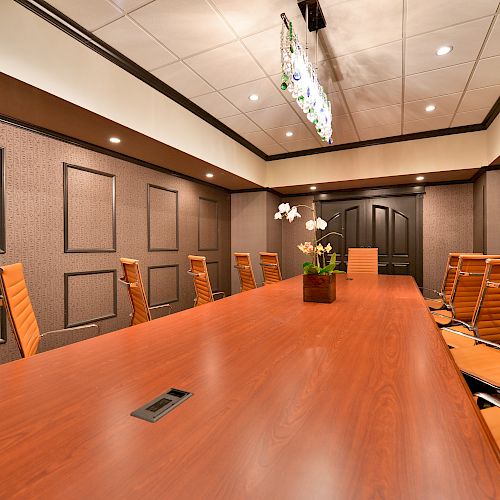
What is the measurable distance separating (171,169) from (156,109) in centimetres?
138

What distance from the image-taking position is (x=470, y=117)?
4137 millimetres

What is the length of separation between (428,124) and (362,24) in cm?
256

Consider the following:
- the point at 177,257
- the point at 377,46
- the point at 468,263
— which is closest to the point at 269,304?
the point at 468,263

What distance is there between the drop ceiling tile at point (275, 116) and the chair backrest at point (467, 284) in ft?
8.41

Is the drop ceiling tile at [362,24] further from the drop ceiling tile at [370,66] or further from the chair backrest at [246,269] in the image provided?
the chair backrest at [246,269]

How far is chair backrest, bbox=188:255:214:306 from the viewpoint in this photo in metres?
2.74

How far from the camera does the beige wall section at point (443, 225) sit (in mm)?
5301

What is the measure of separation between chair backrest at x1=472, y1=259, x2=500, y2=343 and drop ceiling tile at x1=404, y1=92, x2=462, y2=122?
252cm

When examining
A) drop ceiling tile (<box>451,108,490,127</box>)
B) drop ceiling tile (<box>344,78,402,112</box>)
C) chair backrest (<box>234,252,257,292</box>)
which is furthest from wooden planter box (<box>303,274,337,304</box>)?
drop ceiling tile (<box>451,108,490,127</box>)

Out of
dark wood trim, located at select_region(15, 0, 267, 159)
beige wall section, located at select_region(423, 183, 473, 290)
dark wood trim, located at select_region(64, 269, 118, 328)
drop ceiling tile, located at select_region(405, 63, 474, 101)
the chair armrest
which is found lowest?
the chair armrest

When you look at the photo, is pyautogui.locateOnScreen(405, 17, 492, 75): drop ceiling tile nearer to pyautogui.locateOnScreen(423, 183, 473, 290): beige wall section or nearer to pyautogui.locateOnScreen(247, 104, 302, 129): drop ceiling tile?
pyautogui.locateOnScreen(247, 104, 302, 129): drop ceiling tile

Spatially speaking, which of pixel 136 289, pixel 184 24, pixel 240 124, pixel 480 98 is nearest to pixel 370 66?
pixel 480 98

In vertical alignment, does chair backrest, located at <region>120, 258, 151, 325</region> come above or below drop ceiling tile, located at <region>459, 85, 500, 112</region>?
below

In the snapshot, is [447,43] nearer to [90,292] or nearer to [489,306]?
[489,306]
